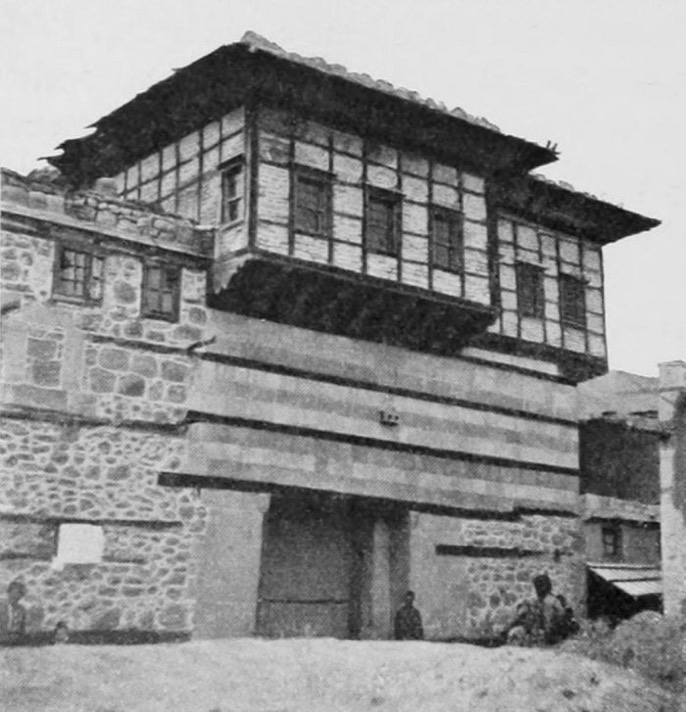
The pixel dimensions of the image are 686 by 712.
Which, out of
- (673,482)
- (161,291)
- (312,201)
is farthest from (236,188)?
(673,482)

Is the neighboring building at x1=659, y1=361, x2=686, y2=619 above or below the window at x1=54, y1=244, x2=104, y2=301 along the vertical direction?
below

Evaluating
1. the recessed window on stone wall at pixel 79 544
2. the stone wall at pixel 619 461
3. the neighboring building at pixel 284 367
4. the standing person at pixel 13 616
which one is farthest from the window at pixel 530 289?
the standing person at pixel 13 616

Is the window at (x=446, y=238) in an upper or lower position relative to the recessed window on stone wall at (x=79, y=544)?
upper

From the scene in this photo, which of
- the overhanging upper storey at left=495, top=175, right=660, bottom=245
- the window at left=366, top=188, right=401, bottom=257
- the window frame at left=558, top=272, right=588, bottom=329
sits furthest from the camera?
the window frame at left=558, top=272, right=588, bottom=329

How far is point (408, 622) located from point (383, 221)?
22.2 ft

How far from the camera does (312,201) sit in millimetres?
18000

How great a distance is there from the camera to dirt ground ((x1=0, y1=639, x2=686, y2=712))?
11.7 meters

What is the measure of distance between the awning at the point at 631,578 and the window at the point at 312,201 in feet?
29.9

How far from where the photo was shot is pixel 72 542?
15.3 metres

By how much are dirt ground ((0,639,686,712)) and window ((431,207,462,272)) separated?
25.4 feet

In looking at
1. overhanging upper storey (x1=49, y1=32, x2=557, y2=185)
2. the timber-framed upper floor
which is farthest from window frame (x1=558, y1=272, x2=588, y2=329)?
overhanging upper storey (x1=49, y1=32, x2=557, y2=185)

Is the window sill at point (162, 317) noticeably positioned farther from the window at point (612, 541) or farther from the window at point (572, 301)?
the window at point (612, 541)

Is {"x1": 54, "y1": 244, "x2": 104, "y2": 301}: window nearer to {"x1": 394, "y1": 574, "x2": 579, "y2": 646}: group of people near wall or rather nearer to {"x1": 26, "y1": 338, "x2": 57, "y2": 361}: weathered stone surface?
{"x1": 26, "y1": 338, "x2": 57, "y2": 361}: weathered stone surface

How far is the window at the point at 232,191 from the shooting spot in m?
17.6
